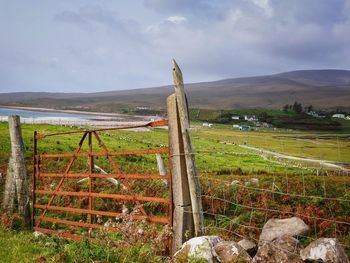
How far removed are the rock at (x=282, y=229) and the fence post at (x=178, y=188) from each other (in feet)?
9.92

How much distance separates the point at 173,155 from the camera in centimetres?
754

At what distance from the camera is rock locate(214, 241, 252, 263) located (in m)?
6.26

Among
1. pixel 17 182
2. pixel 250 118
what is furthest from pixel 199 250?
pixel 250 118

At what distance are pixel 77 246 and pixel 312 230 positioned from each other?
8.77 metres

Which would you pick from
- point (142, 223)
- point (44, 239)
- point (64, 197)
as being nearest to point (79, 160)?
point (64, 197)

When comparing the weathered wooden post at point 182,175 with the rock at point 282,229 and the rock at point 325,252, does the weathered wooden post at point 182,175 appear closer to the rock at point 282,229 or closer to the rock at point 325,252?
the rock at point 325,252

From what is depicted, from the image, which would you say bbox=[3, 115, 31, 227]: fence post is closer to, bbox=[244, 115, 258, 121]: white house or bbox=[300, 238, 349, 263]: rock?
bbox=[300, 238, 349, 263]: rock

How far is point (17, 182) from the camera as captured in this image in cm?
1189

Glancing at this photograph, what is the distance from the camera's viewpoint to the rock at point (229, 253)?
6.26 meters

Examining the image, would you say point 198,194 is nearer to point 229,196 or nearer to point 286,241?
point 286,241

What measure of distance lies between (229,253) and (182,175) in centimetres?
171

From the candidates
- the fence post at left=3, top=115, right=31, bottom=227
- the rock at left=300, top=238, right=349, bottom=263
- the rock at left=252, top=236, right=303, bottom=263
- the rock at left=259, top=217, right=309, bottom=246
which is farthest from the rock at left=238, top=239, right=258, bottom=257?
the fence post at left=3, top=115, right=31, bottom=227

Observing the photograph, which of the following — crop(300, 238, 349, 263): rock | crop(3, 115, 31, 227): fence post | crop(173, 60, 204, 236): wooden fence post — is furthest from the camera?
crop(3, 115, 31, 227): fence post

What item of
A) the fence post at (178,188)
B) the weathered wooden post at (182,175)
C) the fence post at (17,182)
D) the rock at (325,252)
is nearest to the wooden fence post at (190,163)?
the weathered wooden post at (182,175)
